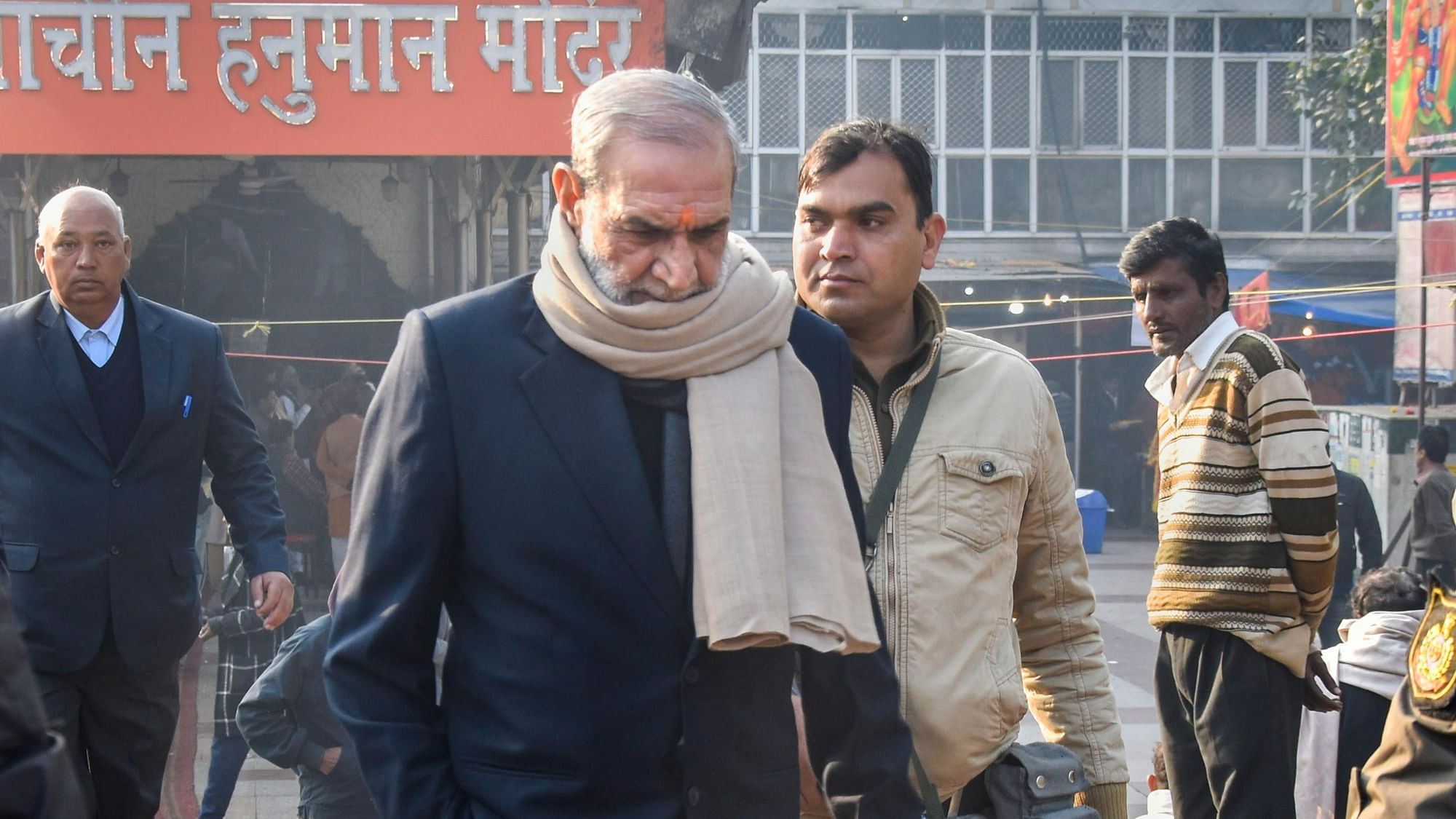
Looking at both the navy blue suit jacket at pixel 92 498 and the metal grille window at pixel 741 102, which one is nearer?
the navy blue suit jacket at pixel 92 498

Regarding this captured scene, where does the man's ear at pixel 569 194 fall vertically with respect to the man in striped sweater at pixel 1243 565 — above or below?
above

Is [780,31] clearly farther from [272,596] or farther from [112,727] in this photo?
[112,727]

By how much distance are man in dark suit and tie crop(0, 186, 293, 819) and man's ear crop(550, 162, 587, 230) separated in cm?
254

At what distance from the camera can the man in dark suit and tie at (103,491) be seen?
420cm

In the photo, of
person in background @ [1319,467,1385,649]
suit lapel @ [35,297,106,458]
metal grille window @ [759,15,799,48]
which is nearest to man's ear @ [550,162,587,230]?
suit lapel @ [35,297,106,458]

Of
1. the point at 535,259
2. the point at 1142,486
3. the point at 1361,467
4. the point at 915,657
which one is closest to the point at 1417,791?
the point at 915,657

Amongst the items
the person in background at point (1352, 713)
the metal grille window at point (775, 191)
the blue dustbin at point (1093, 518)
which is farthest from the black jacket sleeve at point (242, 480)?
the metal grille window at point (775, 191)

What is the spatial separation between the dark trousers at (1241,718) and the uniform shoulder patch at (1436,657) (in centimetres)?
221

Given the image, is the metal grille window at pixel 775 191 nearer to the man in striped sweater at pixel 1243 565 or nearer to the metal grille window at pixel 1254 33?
the metal grille window at pixel 1254 33

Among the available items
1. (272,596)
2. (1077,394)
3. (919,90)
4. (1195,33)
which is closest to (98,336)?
(272,596)

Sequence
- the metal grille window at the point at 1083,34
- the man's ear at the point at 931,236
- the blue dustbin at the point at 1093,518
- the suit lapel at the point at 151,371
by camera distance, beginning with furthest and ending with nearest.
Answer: the metal grille window at the point at 1083,34
the blue dustbin at the point at 1093,518
the suit lapel at the point at 151,371
the man's ear at the point at 931,236

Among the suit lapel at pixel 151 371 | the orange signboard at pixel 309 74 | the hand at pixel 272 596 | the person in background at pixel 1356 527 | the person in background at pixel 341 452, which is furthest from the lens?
the person in background at pixel 341 452

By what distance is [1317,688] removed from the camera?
14.6 feet

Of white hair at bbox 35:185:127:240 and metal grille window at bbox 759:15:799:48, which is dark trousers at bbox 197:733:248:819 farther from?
metal grille window at bbox 759:15:799:48
